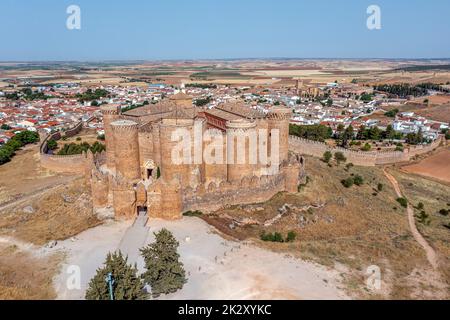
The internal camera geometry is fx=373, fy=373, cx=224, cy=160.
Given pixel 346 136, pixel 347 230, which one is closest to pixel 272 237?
pixel 347 230

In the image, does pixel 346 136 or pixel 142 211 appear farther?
pixel 346 136

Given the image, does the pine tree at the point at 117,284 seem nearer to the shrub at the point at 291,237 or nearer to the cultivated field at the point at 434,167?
the shrub at the point at 291,237

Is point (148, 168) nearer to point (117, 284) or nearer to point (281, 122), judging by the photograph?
point (281, 122)

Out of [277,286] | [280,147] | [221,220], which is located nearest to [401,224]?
[280,147]

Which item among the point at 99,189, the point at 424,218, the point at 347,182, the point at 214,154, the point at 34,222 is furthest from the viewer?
the point at 347,182

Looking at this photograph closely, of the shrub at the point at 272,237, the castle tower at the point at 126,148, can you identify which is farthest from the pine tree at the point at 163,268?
the castle tower at the point at 126,148

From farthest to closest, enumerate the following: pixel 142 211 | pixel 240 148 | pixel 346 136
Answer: pixel 346 136, pixel 240 148, pixel 142 211
